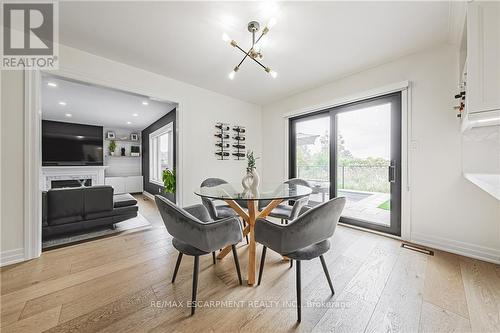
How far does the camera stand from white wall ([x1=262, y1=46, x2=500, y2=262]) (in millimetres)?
2043

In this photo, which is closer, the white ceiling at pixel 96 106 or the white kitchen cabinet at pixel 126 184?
the white ceiling at pixel 96 106

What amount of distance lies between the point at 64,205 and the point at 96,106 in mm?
3055

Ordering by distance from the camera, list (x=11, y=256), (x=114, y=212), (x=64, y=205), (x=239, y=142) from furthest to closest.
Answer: (x=239, y=142) < (x=114, y=212) < (x=64, y=205) < (x=11, y=256)

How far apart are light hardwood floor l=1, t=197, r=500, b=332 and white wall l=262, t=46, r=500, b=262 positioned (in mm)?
240

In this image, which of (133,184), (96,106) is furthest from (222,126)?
(133,184)

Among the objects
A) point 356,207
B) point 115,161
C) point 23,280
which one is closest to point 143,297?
point 23,280

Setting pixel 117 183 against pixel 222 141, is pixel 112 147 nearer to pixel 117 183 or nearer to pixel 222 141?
pixel 117 183

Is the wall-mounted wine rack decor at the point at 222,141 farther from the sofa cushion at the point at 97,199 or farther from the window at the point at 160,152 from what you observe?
the sofa cushion at the point at 97,199

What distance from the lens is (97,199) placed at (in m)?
2.82

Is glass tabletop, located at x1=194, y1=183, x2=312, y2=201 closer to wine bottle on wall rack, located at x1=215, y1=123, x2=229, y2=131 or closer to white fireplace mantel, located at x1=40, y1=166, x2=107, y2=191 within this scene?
wine bottle on wall rack, located at x1=215, y1=123, x2=229, y2=131

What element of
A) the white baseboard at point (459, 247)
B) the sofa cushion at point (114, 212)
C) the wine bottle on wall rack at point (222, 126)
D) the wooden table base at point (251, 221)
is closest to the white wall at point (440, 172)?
the white baseboard at point (459, 247)

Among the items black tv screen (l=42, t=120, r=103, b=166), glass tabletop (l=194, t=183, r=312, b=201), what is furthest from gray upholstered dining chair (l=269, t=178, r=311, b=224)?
black tv screen (l=42, t=120, r=103, b=166)

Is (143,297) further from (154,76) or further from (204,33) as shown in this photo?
(154,76)

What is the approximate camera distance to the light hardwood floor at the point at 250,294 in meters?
1.24
